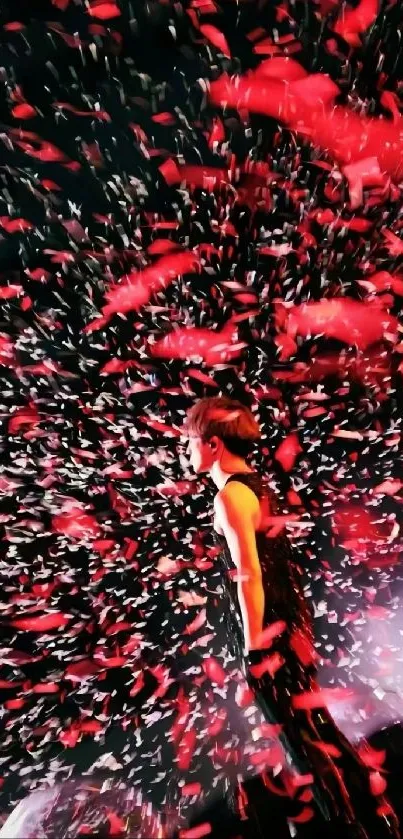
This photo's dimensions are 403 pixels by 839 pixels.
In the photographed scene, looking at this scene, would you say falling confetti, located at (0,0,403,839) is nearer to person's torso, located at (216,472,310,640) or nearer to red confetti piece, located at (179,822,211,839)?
red confetti piece, located at (179,822,211,839)

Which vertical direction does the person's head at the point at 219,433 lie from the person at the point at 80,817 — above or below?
above

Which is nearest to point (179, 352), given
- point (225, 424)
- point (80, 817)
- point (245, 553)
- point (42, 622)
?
point (225, 424)

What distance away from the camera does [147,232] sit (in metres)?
2.24

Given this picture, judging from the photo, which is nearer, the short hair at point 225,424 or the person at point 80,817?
the person at point 80,817

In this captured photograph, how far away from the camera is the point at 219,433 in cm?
165

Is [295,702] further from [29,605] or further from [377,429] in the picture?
[377,429]

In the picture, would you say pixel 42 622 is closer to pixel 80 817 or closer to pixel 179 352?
pixel 80 817

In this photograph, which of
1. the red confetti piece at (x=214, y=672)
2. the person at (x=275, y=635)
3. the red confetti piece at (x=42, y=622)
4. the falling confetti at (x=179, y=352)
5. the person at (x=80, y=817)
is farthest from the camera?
the red confetti piece at (x=214, y=672)

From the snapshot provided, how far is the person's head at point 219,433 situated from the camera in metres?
1.62

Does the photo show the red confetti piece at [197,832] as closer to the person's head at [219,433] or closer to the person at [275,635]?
the person at [275,635]

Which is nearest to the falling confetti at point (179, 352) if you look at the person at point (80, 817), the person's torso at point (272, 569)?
the person at point (80, 817)

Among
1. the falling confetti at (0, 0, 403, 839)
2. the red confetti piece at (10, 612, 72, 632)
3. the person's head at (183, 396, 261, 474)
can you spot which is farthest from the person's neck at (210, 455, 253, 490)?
the red confetti piece at (10, 612, 72, 632)

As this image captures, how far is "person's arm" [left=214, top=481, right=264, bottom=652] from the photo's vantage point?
1499 mm

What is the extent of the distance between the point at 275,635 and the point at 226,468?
0.48 metres
